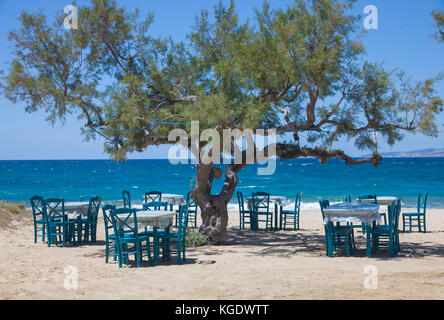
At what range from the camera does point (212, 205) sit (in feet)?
30.7

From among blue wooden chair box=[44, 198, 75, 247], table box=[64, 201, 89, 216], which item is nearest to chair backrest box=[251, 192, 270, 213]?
table box=[64, 201, 89, 216]

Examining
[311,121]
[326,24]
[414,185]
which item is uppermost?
[326,24]

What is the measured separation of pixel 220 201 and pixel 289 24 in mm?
4042

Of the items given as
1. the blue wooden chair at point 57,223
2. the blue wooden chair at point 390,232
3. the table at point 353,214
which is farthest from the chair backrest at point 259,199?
the blue wooden chair at point 57,223

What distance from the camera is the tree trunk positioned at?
9.35 metres

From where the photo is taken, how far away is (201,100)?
764 cm

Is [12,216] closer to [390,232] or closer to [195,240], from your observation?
[195,240]

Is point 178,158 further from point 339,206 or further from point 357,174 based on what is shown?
point 357,174

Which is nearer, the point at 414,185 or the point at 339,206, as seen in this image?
the point at 339,206

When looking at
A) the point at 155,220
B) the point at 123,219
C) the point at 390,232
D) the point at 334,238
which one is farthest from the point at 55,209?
the point at 390,232

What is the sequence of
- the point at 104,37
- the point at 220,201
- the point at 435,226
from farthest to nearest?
the point at 435,226 → the point at 220,201 → the point at 104,37

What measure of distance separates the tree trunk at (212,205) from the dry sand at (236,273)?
395mm

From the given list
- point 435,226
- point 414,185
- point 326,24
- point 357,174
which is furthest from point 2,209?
point 357,174

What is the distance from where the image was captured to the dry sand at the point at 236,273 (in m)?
5.07
